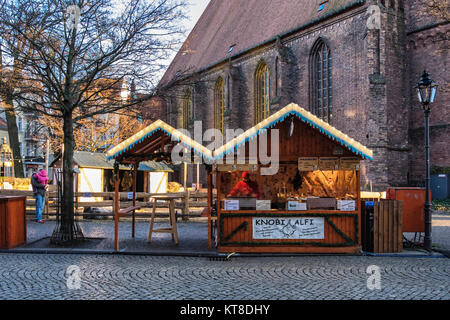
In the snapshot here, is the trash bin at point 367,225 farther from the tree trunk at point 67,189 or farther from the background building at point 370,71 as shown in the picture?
the background building at point 370,71

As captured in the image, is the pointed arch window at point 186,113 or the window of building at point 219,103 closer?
the window of building at point 219,103

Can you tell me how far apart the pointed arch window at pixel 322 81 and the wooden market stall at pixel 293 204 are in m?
17.2

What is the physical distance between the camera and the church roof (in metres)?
28.6

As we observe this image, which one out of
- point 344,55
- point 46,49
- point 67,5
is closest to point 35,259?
point 46,49

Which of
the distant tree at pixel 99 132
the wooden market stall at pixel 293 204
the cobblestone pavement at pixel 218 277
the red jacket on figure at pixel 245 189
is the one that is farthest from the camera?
the distant tree at pixel 99 132

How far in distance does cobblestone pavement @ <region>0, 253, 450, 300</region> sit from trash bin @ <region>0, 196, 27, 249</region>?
2.96 ft

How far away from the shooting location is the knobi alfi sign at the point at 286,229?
33.6ft

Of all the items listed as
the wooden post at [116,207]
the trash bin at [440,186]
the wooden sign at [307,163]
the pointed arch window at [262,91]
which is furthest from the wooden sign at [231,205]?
the pointed arch window at [262,91]

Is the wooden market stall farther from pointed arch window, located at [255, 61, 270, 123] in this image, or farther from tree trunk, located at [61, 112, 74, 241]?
pointed arch window, located at [255, 61, 270, 123]

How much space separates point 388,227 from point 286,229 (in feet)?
7.41

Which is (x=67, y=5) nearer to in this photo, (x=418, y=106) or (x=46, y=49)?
(x=46, y=49)

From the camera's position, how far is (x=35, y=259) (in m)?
9.55

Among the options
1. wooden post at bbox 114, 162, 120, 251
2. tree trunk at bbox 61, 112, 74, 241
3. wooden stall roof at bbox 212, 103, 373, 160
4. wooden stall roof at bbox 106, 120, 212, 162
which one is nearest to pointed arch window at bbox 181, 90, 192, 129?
wooden stall roof at bbox 106, 120, 212, 162

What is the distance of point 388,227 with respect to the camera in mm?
10242
